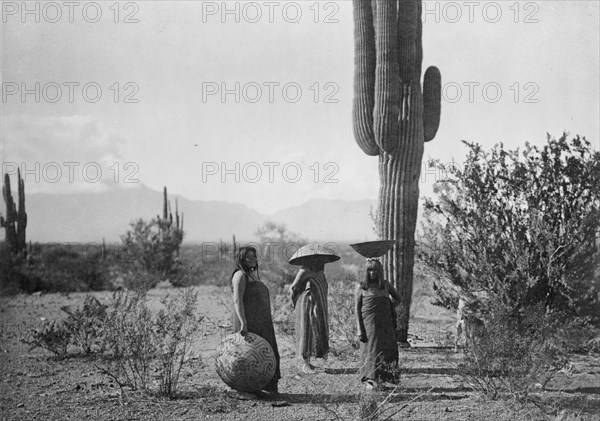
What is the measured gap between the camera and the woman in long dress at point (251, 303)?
6.83 metres

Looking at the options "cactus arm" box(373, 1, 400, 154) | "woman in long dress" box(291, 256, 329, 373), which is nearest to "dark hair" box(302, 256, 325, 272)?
"woman in long dress" box(291, 256, 329, 373)

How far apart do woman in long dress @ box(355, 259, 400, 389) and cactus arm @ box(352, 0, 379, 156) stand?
3582 mm

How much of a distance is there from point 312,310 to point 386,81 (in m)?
3.99

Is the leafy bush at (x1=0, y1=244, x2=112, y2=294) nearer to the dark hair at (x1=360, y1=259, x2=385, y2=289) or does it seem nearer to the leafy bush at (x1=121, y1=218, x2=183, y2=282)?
the leafy bush at (x1=121, y1=218, x2=183, y2=282)

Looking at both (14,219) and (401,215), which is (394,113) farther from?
(14,219)

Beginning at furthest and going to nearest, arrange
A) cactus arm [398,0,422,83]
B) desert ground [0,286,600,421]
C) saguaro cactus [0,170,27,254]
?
saguaro cactus [0,170,27,254] → cactus arm [398,0,422,83] → desert ground [0,286,600,421]

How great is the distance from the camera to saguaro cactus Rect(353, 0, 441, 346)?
32.6ft

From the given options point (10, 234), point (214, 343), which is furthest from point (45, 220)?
point (214, 343)

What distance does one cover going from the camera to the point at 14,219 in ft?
69.6

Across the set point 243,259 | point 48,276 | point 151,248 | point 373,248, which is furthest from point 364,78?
point 48,276

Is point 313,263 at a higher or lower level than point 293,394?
higher

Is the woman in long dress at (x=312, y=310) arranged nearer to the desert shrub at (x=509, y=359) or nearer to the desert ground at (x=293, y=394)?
the desert ground at (x=293, y=394)

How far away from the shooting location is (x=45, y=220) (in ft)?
481

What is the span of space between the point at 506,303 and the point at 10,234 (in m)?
18.3
